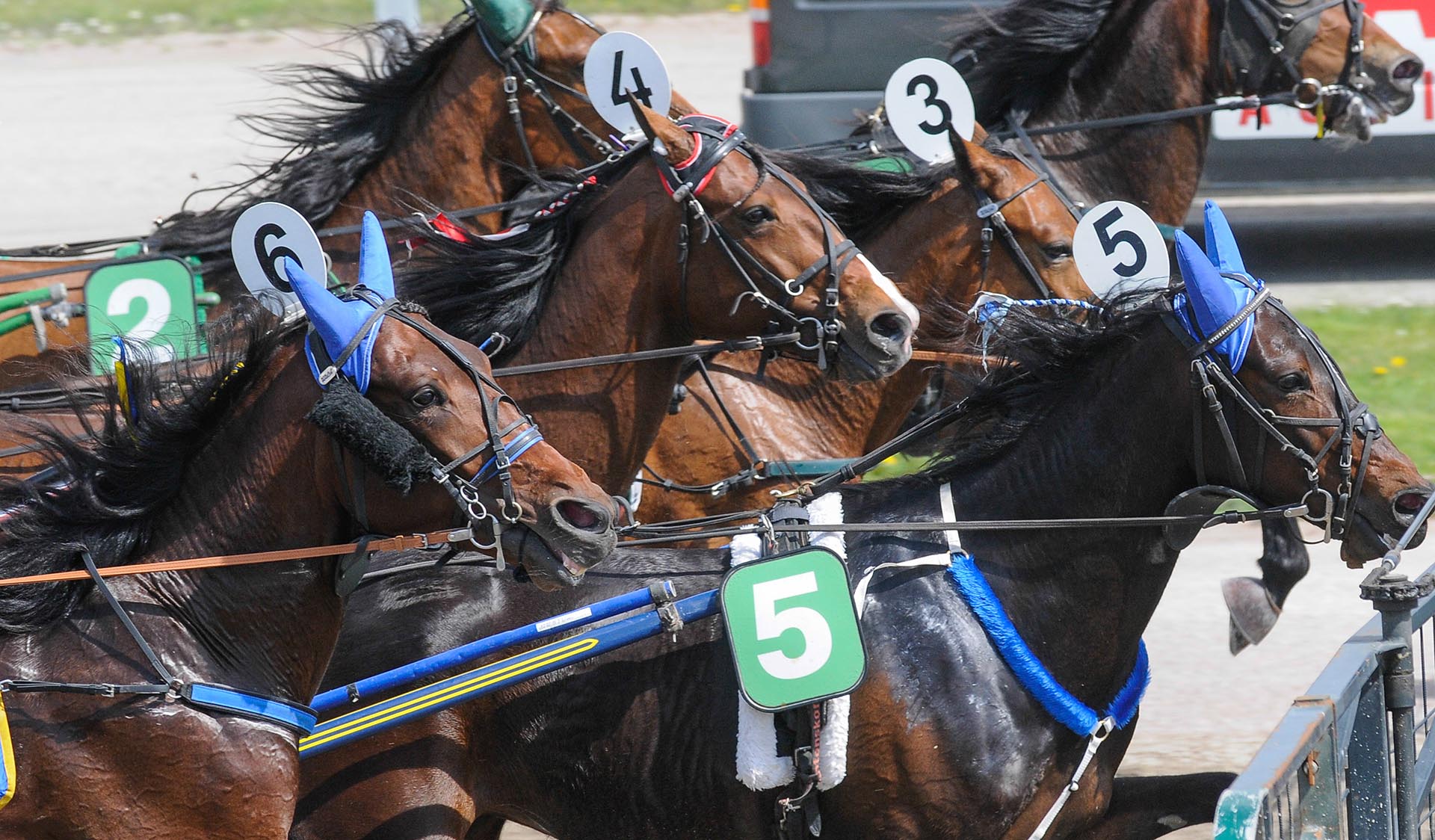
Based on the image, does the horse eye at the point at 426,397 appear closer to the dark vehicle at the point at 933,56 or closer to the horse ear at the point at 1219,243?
the horse ear at the point at 1219,243

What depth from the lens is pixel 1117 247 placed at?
4.52 meters

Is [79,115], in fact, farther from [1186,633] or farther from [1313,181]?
[1186,633]

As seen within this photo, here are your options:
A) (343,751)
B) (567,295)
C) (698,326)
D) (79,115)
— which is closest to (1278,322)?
(698,326)

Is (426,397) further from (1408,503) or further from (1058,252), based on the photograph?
(1058,252)

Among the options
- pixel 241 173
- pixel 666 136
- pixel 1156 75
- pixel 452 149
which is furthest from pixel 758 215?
pixel 241 173

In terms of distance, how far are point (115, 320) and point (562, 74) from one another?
153 cm

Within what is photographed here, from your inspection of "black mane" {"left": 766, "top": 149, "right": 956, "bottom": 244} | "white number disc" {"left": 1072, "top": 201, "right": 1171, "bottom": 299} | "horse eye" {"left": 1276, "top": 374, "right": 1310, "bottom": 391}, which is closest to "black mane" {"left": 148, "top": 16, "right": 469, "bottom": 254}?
"black mane" {"left": 766, "top": 149, "right": 956, "bottom": 244}

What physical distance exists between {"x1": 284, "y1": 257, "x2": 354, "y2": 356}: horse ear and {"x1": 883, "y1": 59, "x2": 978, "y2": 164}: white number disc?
8.79 ft

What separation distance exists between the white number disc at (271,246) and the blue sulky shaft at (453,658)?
36.7 inches

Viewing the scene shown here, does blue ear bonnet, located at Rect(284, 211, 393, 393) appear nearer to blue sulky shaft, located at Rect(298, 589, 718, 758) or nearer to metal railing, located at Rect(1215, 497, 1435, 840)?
blue sulky shaft, located at Rect(298, 589, 718, 758)

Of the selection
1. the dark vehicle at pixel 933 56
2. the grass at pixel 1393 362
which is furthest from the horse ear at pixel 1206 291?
the dark vehicle at pixel 933 56

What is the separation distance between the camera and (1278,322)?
3406 mm

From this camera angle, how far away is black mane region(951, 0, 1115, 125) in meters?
5.93

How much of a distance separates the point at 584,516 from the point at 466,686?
0.53 meters
